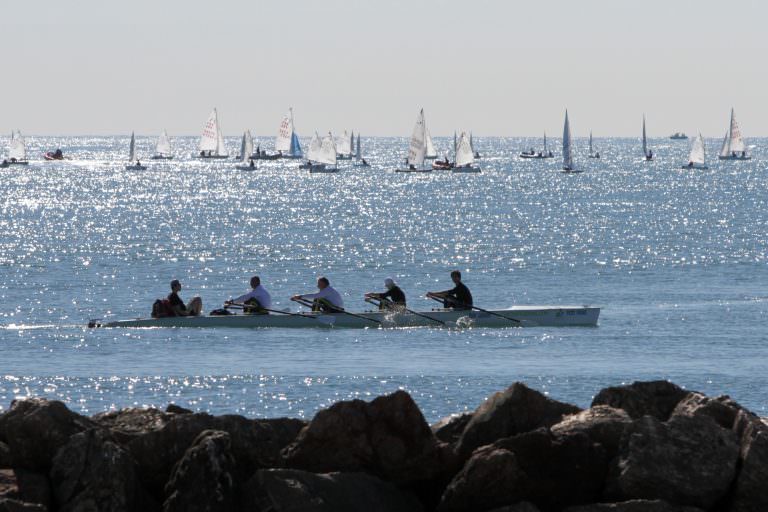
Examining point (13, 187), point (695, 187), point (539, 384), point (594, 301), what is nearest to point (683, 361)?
point (539, 384)

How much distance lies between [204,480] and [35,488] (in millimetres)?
1420

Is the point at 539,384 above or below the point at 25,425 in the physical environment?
below

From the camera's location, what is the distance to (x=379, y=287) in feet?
182

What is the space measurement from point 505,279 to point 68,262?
19236 mm

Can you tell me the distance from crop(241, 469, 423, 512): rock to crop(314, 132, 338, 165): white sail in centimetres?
15830

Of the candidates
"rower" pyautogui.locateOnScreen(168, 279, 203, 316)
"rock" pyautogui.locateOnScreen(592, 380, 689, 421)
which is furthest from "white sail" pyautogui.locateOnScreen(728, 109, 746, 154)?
"rock" pyautogui.locateOnScreen(592, 380, 689, 421)

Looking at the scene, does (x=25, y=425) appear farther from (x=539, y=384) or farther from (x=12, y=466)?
(x=539, y=384)

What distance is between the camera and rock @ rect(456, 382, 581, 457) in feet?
45.8

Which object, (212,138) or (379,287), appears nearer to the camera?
(379,287)

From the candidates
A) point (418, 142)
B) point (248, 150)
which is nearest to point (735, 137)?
point (248, 150)

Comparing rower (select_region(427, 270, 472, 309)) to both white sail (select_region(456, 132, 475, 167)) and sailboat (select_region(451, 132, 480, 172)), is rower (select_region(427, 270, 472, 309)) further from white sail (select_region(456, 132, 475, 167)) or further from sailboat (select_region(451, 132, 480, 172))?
sailboat (select_region(451, 132, 480, 172))

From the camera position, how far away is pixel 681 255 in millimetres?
69562

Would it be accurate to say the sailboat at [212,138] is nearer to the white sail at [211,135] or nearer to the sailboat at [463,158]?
the white sail at [211,135]

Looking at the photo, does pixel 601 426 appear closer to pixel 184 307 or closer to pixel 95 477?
pixel 95 477
